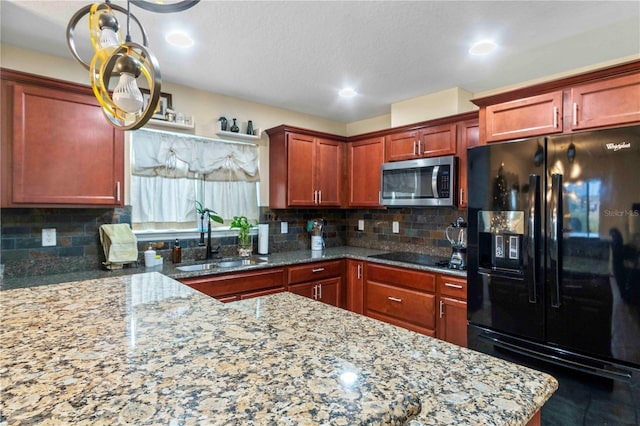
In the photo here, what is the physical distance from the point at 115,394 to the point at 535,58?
3151 millimetres

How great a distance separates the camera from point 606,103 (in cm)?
202

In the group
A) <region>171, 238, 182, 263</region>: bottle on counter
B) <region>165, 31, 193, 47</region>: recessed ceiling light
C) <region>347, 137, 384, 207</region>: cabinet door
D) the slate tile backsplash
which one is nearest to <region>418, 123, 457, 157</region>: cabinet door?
<region>347, 137, 384, 207</region>: cabinet door

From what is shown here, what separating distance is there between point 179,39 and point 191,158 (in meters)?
1.25

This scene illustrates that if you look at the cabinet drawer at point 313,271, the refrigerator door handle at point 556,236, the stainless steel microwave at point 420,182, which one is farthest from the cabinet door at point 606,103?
the cabinet drawer at point 313,271

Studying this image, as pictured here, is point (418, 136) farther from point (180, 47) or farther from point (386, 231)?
point (180, 47)

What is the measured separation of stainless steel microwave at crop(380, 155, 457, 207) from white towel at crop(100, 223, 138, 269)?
238 cm

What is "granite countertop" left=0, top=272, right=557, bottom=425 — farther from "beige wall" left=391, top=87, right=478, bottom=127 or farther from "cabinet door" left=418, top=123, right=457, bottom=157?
"beige wall" left=391, top=87, right=478, bottom=127

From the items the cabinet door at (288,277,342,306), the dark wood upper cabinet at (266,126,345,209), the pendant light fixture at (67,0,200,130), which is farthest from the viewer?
the dark wood upper cabinet at (266,126,345,209)

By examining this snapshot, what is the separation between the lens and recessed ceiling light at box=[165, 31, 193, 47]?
87.9 inches

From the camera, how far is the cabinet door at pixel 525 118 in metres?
2.22

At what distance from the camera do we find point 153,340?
822 millimetres

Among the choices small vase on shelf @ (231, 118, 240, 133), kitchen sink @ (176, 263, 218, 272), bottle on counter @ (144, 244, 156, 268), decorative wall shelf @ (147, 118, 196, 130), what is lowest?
kitchen sink @ (176, 263, 218, 272)

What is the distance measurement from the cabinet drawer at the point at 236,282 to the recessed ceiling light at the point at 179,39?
5.55ft

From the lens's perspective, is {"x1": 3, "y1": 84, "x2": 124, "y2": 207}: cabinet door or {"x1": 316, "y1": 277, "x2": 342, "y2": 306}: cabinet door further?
{"x1": 316, "y1": 277, "x2": 342, "y2": 306}: cabinet door
